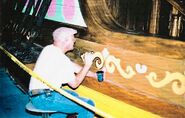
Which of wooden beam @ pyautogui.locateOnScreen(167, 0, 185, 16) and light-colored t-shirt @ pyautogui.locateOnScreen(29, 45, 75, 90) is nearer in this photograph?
wooden beam @ pyautogui.locateOnScreen(167, 0, 185, 16)

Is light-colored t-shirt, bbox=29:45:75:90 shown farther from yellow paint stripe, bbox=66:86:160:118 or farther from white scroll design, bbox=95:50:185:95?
yellow paint stripe, bbox=66:86:160:118

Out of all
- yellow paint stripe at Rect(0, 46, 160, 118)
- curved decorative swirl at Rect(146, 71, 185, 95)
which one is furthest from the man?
curved decorative swirl at Rect(146, 71, 185, 95)

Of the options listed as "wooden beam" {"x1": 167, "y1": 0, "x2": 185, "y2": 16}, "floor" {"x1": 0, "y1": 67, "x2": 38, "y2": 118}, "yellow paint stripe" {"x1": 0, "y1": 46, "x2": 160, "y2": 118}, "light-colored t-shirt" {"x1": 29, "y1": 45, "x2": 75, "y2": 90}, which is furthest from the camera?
"floor" {"x1": 0, "y1": 67, "x2": 38, "y2": 118}

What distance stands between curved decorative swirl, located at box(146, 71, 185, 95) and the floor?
9.34 feet

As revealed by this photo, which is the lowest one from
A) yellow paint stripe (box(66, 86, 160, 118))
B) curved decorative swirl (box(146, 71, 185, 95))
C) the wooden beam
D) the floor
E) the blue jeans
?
the floor

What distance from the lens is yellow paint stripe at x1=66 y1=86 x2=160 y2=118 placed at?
430 cm

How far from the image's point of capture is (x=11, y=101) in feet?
22.4

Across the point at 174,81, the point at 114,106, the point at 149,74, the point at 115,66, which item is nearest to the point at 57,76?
the point at 115,66

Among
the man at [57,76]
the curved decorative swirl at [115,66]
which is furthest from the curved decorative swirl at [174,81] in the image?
the man at [57,76]

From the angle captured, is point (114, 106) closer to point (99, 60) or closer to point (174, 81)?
point (99, 60)

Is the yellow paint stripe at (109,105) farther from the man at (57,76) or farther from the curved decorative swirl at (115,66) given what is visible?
the curved decorative swirl at (115,66)

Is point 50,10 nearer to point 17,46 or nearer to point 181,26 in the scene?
point 17,46

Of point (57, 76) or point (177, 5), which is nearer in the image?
point (177, 5)

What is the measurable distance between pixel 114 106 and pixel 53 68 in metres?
1.11
